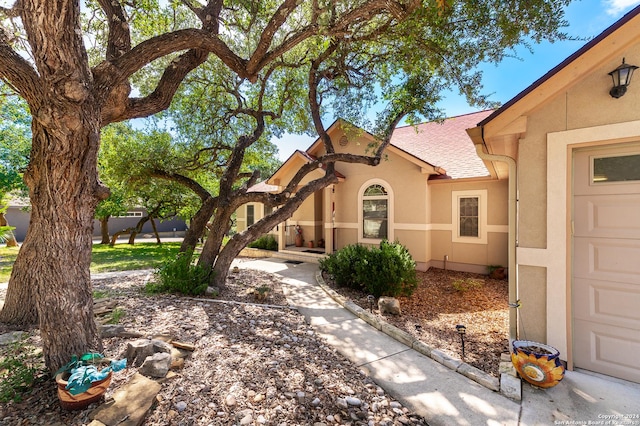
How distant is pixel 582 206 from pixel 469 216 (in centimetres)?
651

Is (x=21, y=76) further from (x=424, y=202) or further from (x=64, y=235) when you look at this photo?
(x=424, y=202)

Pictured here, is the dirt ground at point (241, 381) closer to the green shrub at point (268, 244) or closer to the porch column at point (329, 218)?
the porch column at point (329, 218)

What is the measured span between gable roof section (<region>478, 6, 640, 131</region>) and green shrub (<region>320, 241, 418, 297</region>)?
12.6 ft

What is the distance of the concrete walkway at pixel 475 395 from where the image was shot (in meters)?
2.56

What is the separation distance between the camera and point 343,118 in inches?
354

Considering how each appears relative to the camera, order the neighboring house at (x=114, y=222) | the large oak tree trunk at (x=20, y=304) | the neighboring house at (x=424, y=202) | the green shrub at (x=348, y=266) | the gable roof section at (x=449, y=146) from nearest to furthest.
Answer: the large oak tree trunk at (x=20, y=304) → the green shrub at (x=348, y=266) → the neighboring house at (x=424, y=202) → the gable roof section at (x=449, y=146) → the neighboring house at (x=114, y=222)

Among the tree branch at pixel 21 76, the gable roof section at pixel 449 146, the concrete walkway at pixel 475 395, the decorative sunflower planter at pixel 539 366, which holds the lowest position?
the concrete walkway at pixel 475 395

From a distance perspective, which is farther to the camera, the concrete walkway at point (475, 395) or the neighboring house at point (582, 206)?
the neighboring house at point (582, 206)

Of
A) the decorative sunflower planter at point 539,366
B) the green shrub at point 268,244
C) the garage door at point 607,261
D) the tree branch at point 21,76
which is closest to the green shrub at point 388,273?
the decorative sunflower planter at point 539,366

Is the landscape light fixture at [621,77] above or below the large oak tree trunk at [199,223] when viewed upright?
above

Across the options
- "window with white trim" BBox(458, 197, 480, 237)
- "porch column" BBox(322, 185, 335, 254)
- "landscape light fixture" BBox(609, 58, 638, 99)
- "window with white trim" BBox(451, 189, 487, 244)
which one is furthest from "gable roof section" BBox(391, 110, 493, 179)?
"landscape light fixture" BBox(609, 58, 638, 99)

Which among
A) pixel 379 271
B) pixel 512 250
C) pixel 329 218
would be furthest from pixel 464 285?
pixel 329 218

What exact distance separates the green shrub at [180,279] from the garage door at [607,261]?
643 centimetres

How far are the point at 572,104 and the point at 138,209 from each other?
3376 centimetres
